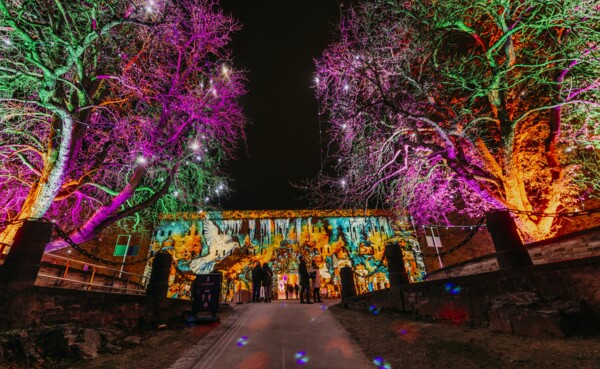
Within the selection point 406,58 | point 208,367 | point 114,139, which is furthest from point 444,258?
point 114,139

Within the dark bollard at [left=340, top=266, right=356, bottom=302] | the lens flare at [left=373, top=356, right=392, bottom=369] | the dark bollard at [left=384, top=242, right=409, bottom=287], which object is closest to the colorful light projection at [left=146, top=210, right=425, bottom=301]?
the dark bollard at [left=340, top=266, right=356, bottom=302]

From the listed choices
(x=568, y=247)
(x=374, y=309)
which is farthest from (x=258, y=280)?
(x=568, y=247)

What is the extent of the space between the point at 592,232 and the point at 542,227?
2.27 m

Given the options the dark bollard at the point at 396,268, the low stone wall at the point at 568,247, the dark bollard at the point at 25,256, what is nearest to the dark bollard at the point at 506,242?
the low stone wall at the point at 568,247

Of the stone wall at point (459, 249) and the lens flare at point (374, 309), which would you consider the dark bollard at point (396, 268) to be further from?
the stone wall at point (459, 249)

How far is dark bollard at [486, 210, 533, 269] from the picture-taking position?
15.0ft

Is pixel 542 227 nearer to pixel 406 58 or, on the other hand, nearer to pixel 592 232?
pixel 592 232

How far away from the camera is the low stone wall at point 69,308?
4122 millimetres

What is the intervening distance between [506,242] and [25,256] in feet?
28.7

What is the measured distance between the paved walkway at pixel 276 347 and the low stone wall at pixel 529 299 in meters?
2.06

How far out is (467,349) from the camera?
329 centimetres

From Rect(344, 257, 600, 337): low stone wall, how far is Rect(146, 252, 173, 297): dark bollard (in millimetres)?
7197

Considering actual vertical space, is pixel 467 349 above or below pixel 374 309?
below

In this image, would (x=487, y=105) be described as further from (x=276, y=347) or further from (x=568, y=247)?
(x=276, y=347)
